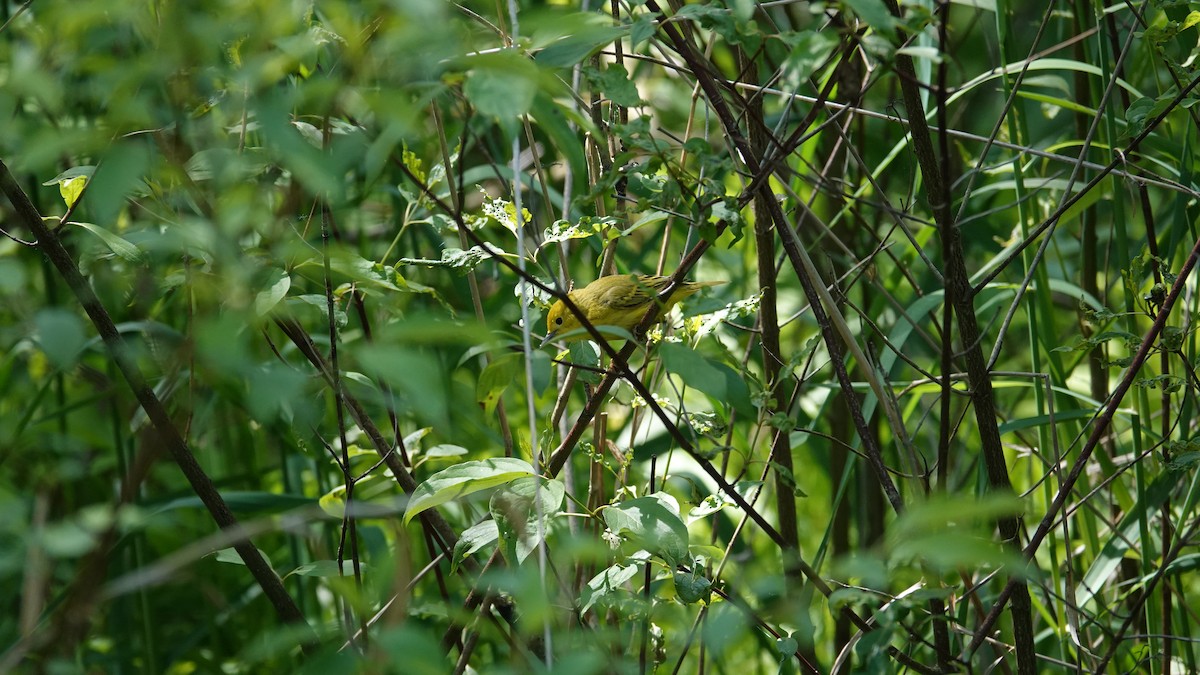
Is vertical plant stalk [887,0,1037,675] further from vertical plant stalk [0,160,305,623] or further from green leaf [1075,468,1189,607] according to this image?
vertical plant stalk [0,160,305,623]

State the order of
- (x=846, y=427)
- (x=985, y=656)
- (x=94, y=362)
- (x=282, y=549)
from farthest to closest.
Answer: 1. (x=94, y=362)
2. (x=282, y=549)
3. (x=846, y=427)
4. (x=985, y=656)


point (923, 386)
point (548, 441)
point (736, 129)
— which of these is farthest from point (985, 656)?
point (736, 129)

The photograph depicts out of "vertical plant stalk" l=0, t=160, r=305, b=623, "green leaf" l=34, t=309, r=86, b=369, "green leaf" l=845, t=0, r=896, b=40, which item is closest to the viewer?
"green leaf" l=34, t=309, r=86, b=369

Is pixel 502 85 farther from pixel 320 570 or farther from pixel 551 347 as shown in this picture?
pixel 551 347

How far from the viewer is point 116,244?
1.33 meters

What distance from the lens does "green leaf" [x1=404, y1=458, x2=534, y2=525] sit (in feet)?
4.00

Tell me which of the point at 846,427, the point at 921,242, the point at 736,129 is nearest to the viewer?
the point at 736,129

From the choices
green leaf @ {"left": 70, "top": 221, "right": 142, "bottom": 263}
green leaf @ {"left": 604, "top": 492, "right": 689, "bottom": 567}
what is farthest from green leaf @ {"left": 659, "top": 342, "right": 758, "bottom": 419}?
green leaf @ {"left": 70, "top": 221, "right": 142, "bottom": 263}

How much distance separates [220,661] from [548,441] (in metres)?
1.37

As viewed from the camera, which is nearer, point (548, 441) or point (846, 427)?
point (548, 441)

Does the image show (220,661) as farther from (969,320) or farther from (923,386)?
(969,320)

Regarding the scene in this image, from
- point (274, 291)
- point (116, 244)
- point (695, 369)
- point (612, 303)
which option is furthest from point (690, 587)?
point (612, 303)

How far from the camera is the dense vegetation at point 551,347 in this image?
79 cm

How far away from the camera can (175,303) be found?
243 centimetres
